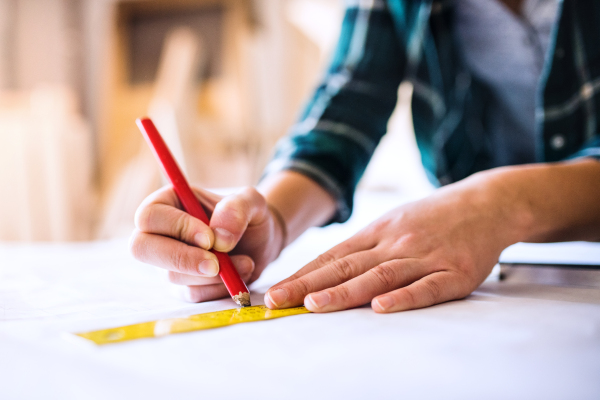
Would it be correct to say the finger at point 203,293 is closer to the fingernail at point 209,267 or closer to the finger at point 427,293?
the fingernail at point 209,267

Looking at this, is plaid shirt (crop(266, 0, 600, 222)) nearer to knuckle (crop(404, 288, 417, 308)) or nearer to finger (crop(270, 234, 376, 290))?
finger (crop(270, 234, 376, 290))

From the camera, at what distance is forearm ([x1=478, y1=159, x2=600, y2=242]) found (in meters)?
0.50

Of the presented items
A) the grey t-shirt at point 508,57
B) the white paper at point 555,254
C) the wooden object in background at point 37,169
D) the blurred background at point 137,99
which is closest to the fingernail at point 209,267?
the white paper at point 555,254

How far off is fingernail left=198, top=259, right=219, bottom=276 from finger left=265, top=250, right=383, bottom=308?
0.19 ft

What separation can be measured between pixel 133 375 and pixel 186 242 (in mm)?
217

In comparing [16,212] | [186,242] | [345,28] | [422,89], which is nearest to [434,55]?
[422,89]

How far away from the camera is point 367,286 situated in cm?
42

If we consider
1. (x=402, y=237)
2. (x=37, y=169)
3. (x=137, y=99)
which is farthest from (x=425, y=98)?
(x=137, y=99)

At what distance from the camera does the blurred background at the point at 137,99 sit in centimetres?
216

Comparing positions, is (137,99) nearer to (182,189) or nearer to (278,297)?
(182,189)

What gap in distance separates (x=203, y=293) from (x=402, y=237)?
21cm

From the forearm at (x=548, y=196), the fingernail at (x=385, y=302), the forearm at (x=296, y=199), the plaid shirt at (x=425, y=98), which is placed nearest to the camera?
the fingernail at (x=385, y=302)

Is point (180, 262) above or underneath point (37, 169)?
above

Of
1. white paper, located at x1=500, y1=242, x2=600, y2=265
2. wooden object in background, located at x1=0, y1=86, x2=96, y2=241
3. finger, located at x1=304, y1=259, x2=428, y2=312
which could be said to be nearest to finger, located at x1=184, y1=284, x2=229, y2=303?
finger, located at x1=304, y1=259, x2=428, y2=312
